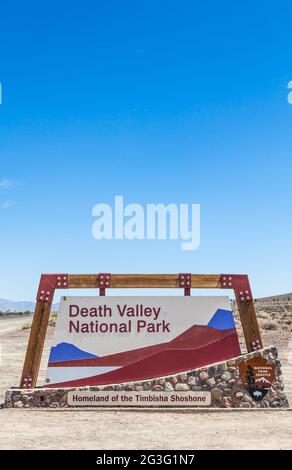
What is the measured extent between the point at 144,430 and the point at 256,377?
2.76 metres

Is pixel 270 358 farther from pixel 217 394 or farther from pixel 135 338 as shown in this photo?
pixel 135 338

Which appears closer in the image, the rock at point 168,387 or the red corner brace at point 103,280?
the rock at point 168,387

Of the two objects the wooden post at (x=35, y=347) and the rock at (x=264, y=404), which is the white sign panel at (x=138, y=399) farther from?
the rock at (x=264, y=404)

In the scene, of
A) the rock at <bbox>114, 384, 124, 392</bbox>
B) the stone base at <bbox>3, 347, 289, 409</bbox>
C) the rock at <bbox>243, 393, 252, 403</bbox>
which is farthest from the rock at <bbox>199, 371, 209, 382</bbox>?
the rock at <bbox>114, 384, 124, 392</bbox>

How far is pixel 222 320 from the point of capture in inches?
421

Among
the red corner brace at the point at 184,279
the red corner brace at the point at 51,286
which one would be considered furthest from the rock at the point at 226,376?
the red corner brace at the point at 51,286

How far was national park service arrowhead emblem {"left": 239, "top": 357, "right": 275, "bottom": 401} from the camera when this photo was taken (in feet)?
33.6

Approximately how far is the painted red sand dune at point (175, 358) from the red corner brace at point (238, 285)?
75cm

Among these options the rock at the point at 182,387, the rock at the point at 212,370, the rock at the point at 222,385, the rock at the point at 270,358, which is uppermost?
the rock at the point at 270,358

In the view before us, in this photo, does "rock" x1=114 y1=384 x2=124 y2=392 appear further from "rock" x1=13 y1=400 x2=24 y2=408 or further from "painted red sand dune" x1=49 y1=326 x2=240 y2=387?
"rock" x1=13 y1=400 x2=24 y2=408

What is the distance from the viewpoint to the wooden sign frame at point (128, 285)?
10602mm

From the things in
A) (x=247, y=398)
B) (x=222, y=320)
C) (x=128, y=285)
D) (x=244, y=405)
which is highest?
(x=128, y=285)

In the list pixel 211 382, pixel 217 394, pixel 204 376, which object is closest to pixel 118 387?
pixel 204 376
